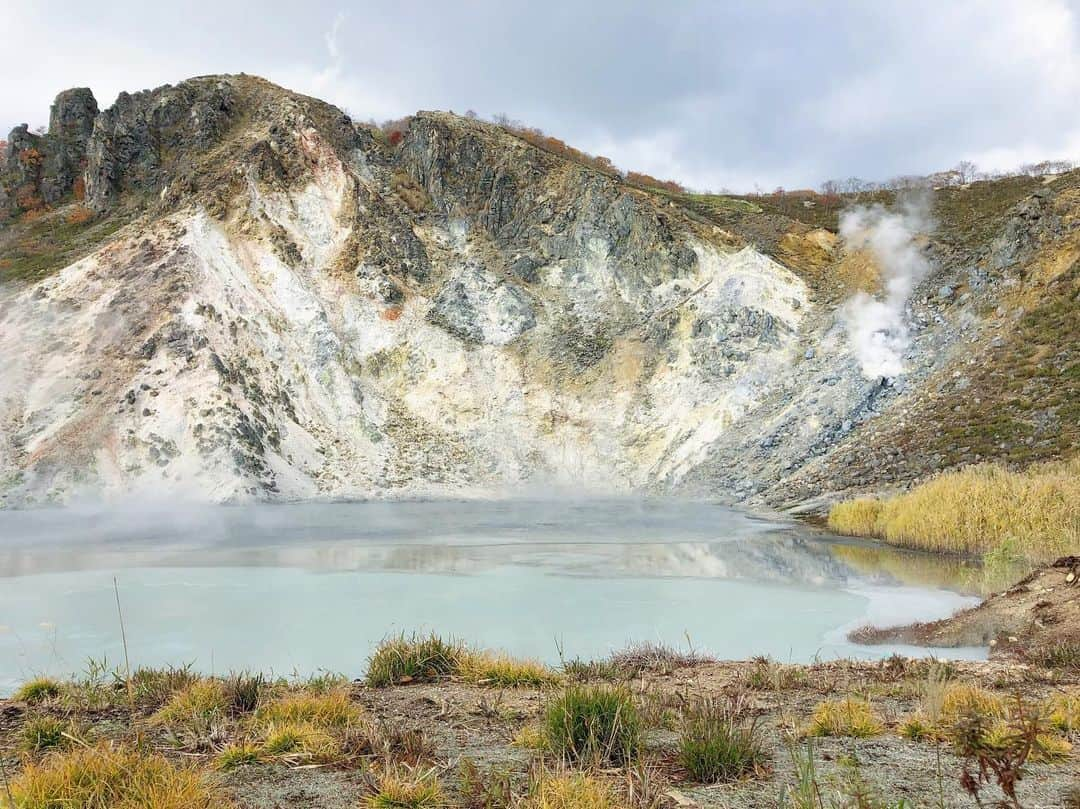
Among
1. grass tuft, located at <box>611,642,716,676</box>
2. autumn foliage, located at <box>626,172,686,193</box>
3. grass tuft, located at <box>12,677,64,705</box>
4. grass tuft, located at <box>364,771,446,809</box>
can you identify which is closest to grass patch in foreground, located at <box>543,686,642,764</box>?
A: grass tuft, located at <box>364,771,446,809</box>

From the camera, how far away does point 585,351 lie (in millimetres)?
45875

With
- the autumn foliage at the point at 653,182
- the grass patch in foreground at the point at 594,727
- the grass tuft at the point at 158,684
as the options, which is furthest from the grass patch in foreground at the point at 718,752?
the autumn foliage at the point at 653,182

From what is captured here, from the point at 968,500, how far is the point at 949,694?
49.7 ft

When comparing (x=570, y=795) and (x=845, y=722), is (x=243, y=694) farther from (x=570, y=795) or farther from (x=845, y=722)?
(x=845, y=722)

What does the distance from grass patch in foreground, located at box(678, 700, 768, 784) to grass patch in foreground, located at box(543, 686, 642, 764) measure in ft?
1.20

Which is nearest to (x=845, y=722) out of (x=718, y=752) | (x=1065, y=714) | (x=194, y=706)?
(x=718, y=752)

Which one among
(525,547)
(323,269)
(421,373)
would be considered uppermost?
(323,269)

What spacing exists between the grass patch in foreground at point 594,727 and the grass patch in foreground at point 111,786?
214cm

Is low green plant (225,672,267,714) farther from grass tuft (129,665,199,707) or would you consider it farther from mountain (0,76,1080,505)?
mountain (0,76,1080,505)

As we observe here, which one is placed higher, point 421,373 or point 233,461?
point 421,373

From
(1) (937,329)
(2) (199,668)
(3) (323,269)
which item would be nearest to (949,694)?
(2) (199,668)

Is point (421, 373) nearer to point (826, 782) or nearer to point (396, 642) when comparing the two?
point (396, 642)

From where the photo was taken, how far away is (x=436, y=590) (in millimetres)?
15570

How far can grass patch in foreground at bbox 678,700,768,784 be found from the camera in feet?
15.7
